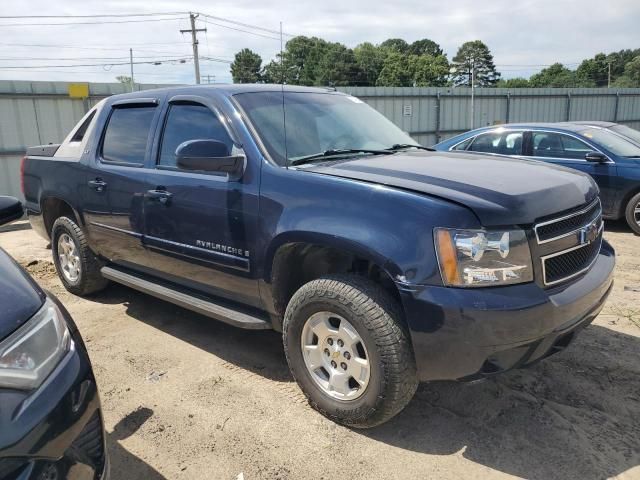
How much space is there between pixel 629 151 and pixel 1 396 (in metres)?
8.28

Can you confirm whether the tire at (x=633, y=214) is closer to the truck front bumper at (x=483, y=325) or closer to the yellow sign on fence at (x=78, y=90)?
the truck front bumper at (x=483, y=325)

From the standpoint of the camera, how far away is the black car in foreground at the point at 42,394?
5.14 feet

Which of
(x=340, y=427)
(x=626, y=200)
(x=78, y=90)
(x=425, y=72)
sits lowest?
(x=340, y=427)

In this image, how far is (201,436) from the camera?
2.83 meters

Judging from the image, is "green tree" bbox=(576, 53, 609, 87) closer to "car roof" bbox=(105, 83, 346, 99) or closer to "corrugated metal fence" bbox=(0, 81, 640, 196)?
"corrugated metal fence" bbox=(0, 81, 640, 196)

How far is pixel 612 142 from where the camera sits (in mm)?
7648

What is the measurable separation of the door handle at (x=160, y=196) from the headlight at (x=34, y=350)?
5.48 ft

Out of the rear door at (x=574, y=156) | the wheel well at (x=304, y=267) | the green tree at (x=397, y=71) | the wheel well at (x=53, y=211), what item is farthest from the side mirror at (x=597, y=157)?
the green tree at (x=397, y=71)

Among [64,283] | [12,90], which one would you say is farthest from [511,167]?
[12,90]

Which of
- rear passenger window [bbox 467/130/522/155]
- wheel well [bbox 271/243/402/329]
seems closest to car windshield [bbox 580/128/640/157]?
rear passenger window [bbox 467/130/522/155]

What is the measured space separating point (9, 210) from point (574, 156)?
7483mm

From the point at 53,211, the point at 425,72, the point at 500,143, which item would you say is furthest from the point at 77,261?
the point at 425,72

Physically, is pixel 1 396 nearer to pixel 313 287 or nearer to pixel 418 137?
pixel 313 287

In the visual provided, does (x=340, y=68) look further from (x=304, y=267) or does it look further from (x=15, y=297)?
(x=15, y=297)
